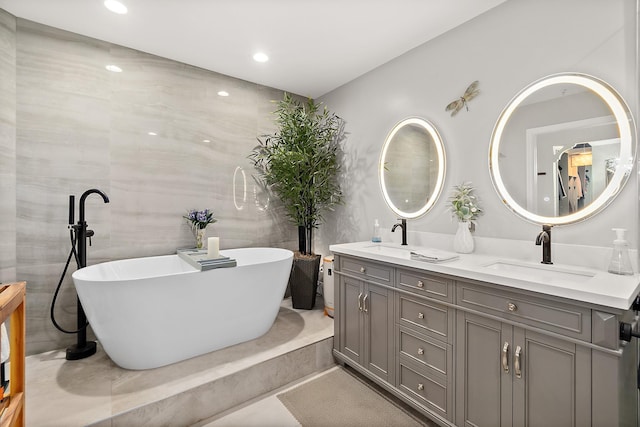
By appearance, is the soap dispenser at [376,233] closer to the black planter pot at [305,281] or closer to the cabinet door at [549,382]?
the black planter pot at [305,281]

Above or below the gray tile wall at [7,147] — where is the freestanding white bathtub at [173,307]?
below

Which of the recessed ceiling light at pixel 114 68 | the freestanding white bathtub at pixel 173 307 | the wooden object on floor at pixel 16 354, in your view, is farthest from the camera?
the recessed ceiling light at pixel 114 68

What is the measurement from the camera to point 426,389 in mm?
1871

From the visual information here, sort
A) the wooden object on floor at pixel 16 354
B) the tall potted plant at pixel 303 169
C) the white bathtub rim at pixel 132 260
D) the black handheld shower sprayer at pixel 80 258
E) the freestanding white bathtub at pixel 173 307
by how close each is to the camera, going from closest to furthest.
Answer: the wooden object on floor at pixel 16 354 < the freestanding white bathtub at pixel 173 307 < the white bathtub rim at pixel 132 260 < the black handheld shower sprayer at pixel 80 258 < the tall potted plant at pixel 303 169

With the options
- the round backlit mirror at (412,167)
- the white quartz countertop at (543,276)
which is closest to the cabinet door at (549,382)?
the white quartz countertop at (543,276)

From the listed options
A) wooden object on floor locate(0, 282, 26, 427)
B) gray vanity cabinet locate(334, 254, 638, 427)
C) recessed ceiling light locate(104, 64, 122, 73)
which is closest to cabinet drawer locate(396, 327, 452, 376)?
gray vanity cabinet locate(334, 254, 638, 427)

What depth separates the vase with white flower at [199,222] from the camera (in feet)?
9.94

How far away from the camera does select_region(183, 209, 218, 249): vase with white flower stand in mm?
3029

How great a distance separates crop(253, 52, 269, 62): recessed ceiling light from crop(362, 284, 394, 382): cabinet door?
2223 millimetres

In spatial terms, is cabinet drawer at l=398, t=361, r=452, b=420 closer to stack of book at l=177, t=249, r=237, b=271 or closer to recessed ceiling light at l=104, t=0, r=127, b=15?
stack of book at l=177, t=249, r=237, b=271

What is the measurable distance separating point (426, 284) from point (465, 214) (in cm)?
66

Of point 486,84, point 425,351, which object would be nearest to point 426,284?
point 425,351

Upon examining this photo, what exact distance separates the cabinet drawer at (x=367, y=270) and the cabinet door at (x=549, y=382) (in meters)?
0.81

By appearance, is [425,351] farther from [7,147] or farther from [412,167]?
[7,147]
